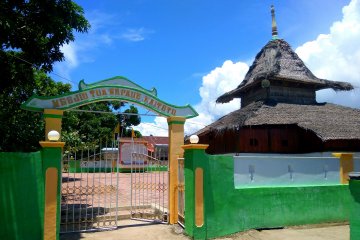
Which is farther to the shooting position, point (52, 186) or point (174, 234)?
point (174, 234)

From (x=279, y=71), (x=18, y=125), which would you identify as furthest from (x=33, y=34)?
(x=279, y=71)

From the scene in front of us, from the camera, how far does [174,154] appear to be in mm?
9008

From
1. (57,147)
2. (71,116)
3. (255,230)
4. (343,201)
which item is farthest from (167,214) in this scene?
(71,116)

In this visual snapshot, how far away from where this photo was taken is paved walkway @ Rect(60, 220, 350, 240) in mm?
7650

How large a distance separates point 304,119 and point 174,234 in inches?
390

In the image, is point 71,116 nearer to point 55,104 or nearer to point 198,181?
point 55,104

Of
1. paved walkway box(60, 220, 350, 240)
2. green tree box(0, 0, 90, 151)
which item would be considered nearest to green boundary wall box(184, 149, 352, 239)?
paved walkway box(60, 220, 350, 240)

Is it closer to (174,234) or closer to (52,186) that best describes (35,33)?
(52,186)

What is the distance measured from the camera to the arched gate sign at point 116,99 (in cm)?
757

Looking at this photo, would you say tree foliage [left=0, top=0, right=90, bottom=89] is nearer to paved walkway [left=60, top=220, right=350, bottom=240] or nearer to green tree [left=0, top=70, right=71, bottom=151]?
green tree [left=0, top=70, right=71, bottom=151]

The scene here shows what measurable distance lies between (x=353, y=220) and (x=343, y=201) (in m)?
4.17

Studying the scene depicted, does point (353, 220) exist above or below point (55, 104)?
below

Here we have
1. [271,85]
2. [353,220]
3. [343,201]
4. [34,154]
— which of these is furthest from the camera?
[271,85]

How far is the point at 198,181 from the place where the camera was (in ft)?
25.5
